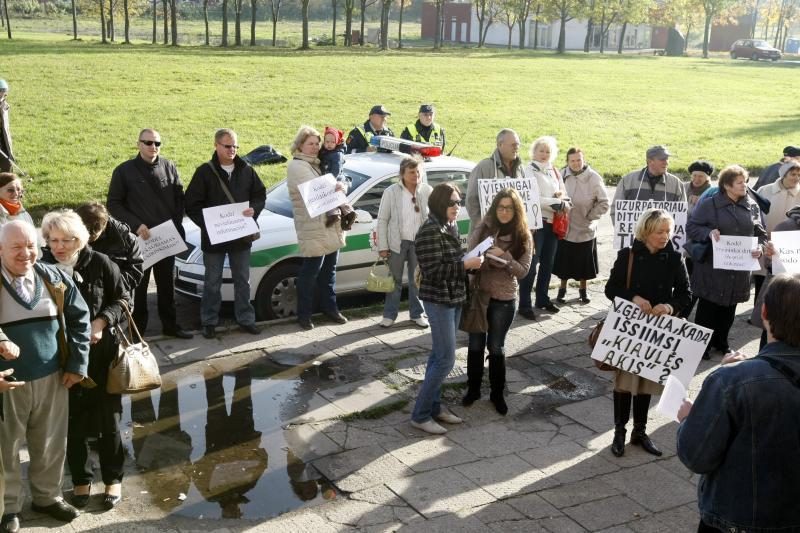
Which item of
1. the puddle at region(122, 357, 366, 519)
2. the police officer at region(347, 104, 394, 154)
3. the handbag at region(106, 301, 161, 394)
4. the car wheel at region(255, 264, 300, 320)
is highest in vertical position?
the police officer at region(347, 104, 394, 154)

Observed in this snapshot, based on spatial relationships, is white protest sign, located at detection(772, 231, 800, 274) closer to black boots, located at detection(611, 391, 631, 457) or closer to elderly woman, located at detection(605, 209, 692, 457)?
elderly woman, located at detection(605, 209, 692, 457)

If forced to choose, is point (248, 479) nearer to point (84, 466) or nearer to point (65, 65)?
point (84, 466)

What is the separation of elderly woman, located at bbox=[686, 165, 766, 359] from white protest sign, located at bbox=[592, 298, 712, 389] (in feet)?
7.23

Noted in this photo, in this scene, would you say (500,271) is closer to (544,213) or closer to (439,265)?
(439,265)

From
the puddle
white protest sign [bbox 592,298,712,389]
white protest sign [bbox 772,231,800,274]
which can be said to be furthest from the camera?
white protest sign [bbox 772,231,800,274]

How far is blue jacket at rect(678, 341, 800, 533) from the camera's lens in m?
3.66

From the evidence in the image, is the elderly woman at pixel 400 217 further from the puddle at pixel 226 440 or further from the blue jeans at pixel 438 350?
the blue jeans at pixel 438 350

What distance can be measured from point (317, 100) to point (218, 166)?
21.1 m

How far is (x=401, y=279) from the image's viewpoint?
31.8 ft

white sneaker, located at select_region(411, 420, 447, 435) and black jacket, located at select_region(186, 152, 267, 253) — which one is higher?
black jacket, located at select_region(186, 152, 267, 253)

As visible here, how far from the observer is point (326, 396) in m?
7.84

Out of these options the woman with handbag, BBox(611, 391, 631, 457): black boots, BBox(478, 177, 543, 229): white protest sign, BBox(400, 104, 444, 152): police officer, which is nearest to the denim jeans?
the woman with handbag

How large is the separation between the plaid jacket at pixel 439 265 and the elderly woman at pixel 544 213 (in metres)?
3.19

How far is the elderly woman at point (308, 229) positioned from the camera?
9328 millimetres
